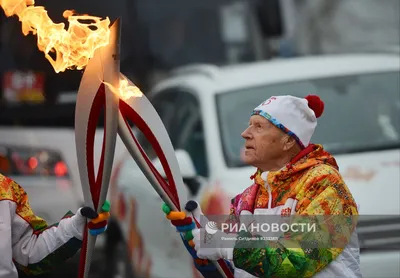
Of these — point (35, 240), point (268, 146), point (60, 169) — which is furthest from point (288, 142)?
point (60, 169)

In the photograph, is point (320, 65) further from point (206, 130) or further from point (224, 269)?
point (224, 269)

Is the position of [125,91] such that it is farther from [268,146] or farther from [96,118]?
[268,146]

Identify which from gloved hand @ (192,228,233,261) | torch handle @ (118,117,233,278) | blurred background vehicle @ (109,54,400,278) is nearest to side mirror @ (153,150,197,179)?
blurred background vehicle @ (109,54,400,278)

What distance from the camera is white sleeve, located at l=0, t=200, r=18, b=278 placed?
399 centimetres

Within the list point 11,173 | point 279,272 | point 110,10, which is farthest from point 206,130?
point 110,10

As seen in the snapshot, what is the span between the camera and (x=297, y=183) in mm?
3799

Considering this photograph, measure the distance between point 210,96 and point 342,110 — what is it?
0.80 meters

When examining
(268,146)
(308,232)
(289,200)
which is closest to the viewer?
(308,232)

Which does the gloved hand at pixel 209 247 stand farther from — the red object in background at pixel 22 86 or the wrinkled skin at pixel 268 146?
the red object in background at pixel 22 86

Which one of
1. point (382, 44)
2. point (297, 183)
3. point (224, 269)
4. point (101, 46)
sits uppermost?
point (101, 46)

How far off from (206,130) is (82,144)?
86.4 inches

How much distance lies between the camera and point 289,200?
378 cm

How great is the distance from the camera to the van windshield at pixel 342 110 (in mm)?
6074

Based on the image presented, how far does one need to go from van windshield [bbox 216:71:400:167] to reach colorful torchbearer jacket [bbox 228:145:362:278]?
210 centimetres
